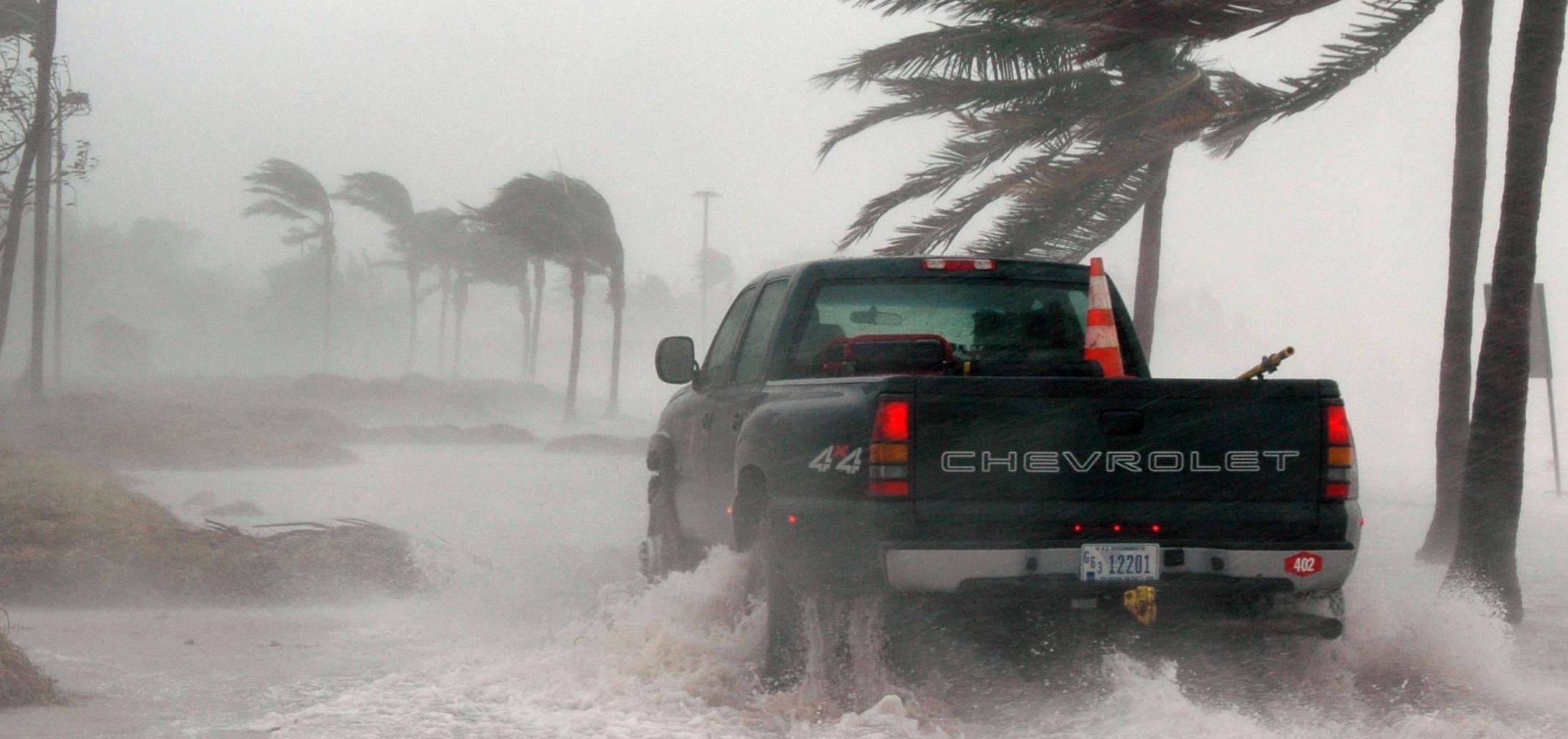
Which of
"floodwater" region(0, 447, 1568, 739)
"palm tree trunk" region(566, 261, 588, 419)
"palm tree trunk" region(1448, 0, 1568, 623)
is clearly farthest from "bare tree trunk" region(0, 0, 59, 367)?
"palm tree trunk" region(566, 261, 588, 419)

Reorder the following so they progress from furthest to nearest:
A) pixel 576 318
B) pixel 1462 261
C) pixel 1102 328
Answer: pixel 576 318 → pixel 1462 261 → pixel 1102 328

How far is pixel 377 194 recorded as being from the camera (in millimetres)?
71500

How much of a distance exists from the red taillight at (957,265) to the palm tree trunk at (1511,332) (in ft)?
12.4

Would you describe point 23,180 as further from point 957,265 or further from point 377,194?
point 377,194

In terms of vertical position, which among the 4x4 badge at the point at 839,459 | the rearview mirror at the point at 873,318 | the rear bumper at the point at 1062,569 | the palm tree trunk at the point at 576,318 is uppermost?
the rearview mirror at the point at 873,318

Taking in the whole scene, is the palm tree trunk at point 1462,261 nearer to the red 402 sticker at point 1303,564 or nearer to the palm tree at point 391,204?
the red 402 sticker at point 1303,564

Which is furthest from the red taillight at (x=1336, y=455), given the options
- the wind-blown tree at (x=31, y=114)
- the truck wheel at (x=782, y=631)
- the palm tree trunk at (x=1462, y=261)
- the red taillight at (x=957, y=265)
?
the wind-blown tree at (x=31, y=114)

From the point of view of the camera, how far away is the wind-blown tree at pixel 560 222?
47.2 metres

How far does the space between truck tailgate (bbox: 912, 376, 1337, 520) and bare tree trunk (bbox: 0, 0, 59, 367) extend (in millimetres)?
18968

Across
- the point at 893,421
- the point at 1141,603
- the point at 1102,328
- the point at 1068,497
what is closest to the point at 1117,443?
the point at 1068,497

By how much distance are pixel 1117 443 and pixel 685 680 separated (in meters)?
2.03

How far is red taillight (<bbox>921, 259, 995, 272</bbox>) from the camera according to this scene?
707 centimetres

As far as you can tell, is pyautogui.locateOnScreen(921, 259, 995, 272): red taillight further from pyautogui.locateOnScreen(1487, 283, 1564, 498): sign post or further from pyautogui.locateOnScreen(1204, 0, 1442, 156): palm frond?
pyautogui.locateOnScreen(1487, 283, 1564, 498): sign post

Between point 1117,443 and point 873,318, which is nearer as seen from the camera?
point 1117,443
